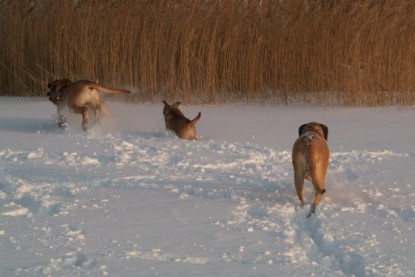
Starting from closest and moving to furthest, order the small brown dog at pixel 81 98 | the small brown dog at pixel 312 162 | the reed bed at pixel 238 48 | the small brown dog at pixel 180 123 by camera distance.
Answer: the small brown dog at pixel 312 162 → the small brown dog at pixel 180 123 → the small brown dog at pixel 81 98 → the reed bed at pixel 238 48

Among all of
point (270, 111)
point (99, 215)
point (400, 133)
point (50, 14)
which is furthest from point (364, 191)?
point (50, 14)

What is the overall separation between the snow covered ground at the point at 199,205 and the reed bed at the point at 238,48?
6.86 feet

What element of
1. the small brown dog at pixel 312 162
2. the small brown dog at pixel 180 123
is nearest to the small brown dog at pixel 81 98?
the small brown dog at pixel 180 123

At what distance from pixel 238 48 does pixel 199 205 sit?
22.8 feet

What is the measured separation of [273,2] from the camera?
1205 cm

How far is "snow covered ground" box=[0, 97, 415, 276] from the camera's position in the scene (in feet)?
13.7

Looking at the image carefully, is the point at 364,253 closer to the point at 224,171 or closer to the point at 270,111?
the point at 224,171

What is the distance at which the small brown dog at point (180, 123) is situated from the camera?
891cm

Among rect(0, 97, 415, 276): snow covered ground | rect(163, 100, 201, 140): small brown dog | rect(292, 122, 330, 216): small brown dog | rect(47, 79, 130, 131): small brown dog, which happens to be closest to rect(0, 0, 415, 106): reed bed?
rect(0, 97, 415, 276): snow covered ground

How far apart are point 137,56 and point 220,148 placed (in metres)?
4.74

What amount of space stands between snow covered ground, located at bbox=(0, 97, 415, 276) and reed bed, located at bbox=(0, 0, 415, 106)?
209cm

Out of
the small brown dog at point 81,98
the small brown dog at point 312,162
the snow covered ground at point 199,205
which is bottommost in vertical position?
the snow covered ground at point 199,205

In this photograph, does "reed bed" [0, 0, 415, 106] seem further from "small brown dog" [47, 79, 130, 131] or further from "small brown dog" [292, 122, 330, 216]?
"small brown dog" [292, 122, 330, 216]

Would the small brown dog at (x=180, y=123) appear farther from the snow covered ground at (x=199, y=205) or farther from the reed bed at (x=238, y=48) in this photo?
the reed bed at (x=238, y=48)
